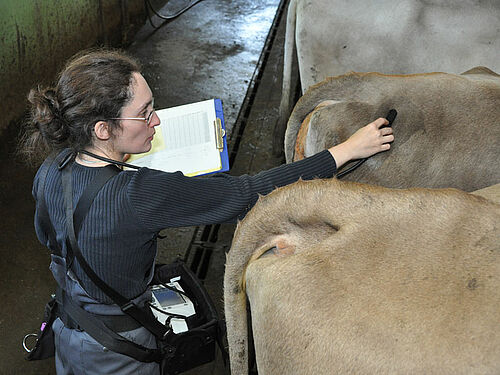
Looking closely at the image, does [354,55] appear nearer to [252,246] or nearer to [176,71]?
[252,246]

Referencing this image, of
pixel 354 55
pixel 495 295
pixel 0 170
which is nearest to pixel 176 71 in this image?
pixel 0 170

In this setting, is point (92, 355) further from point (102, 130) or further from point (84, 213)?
point (102, 130)

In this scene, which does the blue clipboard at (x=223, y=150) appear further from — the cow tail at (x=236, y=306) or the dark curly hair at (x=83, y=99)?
the cow tail at (x=236, y=306)

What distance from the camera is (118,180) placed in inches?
66.8

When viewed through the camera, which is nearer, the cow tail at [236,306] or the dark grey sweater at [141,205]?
the cow tail at [236,306]

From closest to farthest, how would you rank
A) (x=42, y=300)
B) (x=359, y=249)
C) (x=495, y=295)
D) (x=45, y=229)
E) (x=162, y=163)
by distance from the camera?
(x=495, y=295) → (x=359, y=249) → (x=45, y=229) → (x=162, y=163) → (x=42, y=300)

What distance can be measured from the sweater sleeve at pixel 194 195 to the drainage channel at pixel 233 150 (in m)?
2.11

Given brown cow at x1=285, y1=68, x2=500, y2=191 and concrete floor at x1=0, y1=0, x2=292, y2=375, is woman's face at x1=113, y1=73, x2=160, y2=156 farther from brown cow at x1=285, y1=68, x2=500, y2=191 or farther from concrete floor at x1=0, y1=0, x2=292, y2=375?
concrete floor at x1=0, y1=0, x2=292, y2=375

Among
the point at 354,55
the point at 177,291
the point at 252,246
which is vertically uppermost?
the point at 252,246

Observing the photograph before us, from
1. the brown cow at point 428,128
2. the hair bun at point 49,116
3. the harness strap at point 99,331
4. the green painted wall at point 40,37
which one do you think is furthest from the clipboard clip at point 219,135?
the green painted wall at point 40,37

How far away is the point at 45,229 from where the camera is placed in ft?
6.42

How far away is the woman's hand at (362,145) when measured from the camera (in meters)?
1.91

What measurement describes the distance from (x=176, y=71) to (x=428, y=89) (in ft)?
15.0

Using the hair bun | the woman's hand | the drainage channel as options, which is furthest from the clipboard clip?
the drainage channel
